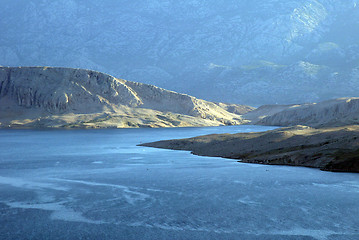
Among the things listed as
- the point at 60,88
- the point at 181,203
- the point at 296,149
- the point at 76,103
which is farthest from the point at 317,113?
the point at 181,203

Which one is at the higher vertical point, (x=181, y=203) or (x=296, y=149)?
(x=296, y=149)

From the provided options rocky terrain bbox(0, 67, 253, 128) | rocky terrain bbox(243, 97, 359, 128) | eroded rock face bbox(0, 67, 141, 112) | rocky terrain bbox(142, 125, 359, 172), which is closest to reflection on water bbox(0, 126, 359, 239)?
rocky terrain bbox(142, 125, 359, 172)

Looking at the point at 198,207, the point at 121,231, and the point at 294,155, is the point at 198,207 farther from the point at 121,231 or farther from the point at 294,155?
the point at 294,155

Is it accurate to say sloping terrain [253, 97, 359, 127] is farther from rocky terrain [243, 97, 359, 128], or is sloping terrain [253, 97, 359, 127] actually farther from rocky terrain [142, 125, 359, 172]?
rocky terrain [142, 125, 359, 172]

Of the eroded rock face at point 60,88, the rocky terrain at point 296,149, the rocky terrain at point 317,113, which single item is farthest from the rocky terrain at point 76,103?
the rocky terrain at point 296,149

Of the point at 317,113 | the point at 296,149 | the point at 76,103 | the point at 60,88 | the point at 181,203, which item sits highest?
the point at 60,88

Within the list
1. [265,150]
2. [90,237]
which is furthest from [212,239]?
[265,150]

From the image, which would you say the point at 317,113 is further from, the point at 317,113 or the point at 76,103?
the point at 76,103
